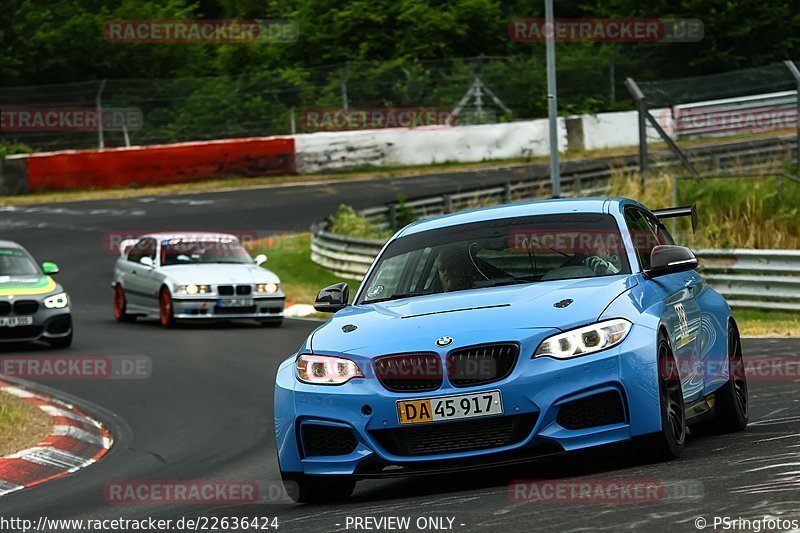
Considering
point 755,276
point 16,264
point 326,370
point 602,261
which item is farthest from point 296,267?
point 326,370

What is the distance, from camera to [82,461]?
11.1 m

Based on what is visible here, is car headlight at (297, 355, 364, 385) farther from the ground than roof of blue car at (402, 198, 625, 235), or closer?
closer

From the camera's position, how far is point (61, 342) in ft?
61.7

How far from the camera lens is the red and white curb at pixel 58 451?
33.8 feet

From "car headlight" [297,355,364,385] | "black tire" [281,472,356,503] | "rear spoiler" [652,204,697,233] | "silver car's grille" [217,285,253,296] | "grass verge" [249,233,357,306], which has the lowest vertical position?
"grass verge" [249,233,357,306]

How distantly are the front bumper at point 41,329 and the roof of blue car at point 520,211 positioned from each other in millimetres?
10242

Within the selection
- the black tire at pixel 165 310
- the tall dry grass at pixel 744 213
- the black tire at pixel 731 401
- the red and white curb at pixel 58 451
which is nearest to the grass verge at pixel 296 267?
the black tire at pixel 165 310

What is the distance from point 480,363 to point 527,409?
1.09 feet

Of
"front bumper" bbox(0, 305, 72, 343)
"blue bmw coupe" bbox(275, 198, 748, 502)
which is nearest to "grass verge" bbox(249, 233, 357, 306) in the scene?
"front bumper" bbox(0, 305, 72, 343)

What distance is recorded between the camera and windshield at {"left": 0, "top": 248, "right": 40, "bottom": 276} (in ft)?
63.1

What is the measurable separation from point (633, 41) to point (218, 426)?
43927 mm

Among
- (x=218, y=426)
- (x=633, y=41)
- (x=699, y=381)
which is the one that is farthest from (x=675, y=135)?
(x=633, y=41)

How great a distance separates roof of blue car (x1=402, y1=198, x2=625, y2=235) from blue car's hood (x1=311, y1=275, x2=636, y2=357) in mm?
835

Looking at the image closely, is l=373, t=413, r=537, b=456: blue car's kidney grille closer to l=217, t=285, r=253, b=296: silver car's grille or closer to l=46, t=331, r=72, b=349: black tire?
l=46, t=331, r=72, b=349: black tire
